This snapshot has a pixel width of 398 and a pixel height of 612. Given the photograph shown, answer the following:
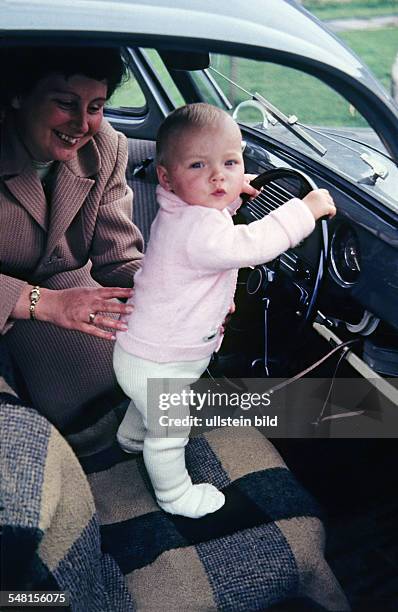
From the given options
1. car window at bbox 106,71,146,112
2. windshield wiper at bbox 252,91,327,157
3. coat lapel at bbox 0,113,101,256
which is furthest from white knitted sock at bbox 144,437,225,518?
car window at bbox 106,71,146,112

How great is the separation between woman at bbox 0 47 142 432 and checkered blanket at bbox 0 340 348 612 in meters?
0.19

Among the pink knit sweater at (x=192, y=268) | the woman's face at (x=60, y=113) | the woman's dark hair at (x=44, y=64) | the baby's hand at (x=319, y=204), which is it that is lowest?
the pink knit sweater at (x=192, y=268)

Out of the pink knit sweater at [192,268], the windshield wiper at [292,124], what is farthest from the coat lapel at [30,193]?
the windshield wiper at [292,124]

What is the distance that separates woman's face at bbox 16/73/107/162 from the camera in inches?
54.1

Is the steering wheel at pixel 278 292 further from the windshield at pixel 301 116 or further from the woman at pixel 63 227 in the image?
the woman at pixel 63 227

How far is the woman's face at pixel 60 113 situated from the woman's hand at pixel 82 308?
30cm

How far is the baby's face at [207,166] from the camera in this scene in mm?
1261

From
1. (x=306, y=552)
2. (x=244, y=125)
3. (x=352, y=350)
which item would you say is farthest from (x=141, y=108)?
(x=306, y=552)

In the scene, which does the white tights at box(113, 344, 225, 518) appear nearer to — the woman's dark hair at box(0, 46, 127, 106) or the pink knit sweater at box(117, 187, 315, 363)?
the pink knit sweater at box(117, 187, 315, 363)

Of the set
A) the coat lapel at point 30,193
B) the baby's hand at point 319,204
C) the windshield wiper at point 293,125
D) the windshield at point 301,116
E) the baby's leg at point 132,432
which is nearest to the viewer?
the baby's hand at point 319,204

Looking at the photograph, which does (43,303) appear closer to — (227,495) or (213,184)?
(213,184)

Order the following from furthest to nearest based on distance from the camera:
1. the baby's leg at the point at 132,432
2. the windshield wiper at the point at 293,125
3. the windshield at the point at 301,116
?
the windshield wiper at the point at 293,125 → the windshield at the point at 301,116 → the baby's leg at the point at 132,432

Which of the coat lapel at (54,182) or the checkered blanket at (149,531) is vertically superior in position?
the coat lapel at (54,182)

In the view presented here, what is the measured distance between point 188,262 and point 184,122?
254mm
